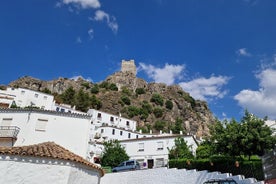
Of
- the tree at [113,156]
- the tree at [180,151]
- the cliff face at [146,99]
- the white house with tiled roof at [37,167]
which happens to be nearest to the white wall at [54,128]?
the tree at [113,156]

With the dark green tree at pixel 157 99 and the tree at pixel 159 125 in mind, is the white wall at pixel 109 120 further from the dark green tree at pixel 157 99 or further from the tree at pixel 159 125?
the dark green tree at pixel 157 99

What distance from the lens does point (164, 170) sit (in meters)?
31.0

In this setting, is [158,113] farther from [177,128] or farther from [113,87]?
[113,87]

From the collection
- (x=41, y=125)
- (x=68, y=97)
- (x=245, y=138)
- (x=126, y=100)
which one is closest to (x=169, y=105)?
(x=126, y=100)

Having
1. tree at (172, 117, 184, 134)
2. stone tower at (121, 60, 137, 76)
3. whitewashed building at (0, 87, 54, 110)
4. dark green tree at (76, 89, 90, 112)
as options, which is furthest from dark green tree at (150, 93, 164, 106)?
whitewashed building at (0, 87, 54, 110)

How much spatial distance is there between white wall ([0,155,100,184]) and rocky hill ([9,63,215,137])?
2977 inches

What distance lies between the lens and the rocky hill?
95.1 meters

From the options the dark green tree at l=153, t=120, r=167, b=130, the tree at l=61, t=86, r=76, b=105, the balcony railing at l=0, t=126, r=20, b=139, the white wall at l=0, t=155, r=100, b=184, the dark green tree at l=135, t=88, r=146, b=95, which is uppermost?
the dark green tree at l=135, t=88, r=146, b=95

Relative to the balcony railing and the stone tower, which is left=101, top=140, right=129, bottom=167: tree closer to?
the balcony railing

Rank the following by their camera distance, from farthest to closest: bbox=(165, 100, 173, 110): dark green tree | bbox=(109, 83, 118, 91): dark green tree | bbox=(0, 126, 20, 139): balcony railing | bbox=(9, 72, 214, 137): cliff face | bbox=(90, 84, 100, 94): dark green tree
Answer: bbox=(109, 83, 118, 91): dark green tree, bbox=(165, 100, 173, 110): dark green tree, bbox=(90, 84, 100, 94): dark green tree, bbox=(9, 72, 214, 137): cliff face, bbox=(0, 126, 20, 139): balcony railing

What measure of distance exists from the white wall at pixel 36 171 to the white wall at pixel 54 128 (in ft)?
68.3

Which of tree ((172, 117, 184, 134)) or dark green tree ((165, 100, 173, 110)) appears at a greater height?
dark green tree ((165, 100, 173, 110))

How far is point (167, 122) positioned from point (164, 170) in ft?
227

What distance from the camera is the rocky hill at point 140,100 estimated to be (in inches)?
3743
